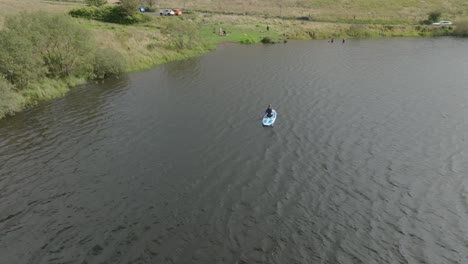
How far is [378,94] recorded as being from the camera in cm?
4606

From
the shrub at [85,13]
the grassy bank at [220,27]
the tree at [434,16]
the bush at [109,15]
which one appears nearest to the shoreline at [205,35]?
the grassy bank at [220,27]

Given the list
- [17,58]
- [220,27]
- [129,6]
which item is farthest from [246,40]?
[17,58]

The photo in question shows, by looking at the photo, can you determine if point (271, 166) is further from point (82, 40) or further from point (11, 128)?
point (82, 40)

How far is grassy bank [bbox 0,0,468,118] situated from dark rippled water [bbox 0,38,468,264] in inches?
347

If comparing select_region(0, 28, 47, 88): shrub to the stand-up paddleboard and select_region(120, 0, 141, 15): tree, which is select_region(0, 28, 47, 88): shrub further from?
select_region(120, 0, 141, 15): tree

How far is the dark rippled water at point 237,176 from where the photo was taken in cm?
1925

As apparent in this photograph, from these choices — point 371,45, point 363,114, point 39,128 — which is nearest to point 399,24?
point 371,45

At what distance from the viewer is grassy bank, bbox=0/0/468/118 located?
186 ft

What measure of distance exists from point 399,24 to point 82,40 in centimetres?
10448

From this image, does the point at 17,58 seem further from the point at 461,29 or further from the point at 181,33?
the point at 461,29

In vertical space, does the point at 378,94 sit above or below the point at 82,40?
below

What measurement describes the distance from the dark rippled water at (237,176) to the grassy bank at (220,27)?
347 inches

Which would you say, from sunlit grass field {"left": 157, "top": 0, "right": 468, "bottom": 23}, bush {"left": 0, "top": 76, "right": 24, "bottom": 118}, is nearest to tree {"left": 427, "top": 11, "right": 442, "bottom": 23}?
sunlit grass field {"left": 157, "top": 0, "right": 468, "bottom": 23}

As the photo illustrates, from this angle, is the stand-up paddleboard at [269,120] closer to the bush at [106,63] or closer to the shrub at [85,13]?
the bush at [106,63]
